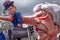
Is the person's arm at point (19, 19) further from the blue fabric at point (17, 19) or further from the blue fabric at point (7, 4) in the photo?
the blue fabric at point (7, 4)

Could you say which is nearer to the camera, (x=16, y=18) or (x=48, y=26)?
(x=16, y=18)

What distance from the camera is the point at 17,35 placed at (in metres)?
7.05

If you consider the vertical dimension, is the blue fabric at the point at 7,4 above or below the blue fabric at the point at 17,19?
above

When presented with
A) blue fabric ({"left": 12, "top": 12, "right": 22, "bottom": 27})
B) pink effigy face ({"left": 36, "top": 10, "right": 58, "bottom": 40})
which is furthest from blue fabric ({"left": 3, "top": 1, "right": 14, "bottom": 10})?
pink effigy face ({"left": 36, "top": 10, "right": 58, "bottom": 40})

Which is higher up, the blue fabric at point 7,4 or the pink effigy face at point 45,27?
the blue fabric at point 7,4

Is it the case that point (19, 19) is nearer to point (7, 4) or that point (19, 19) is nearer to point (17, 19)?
point (17, 19)

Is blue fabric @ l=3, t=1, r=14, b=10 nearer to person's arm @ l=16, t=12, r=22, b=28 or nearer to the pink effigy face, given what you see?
person's arm @ l=16, t=12, r=22, b=28

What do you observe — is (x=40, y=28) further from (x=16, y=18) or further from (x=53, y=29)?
(x=16, y=18)

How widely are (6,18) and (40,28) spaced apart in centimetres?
35

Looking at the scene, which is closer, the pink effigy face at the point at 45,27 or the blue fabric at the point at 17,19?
the blue fabric at the point at 17,19

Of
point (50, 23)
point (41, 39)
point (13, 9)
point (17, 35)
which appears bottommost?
point (17, 35)

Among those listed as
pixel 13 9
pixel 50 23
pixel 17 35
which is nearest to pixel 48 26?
pixel 50 23

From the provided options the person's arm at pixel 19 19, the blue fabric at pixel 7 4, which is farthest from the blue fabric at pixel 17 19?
the blue fabric at pixel 7 4

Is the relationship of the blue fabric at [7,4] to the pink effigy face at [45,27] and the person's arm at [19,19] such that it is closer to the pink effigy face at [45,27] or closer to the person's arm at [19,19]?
the person's arm at [19,19]
